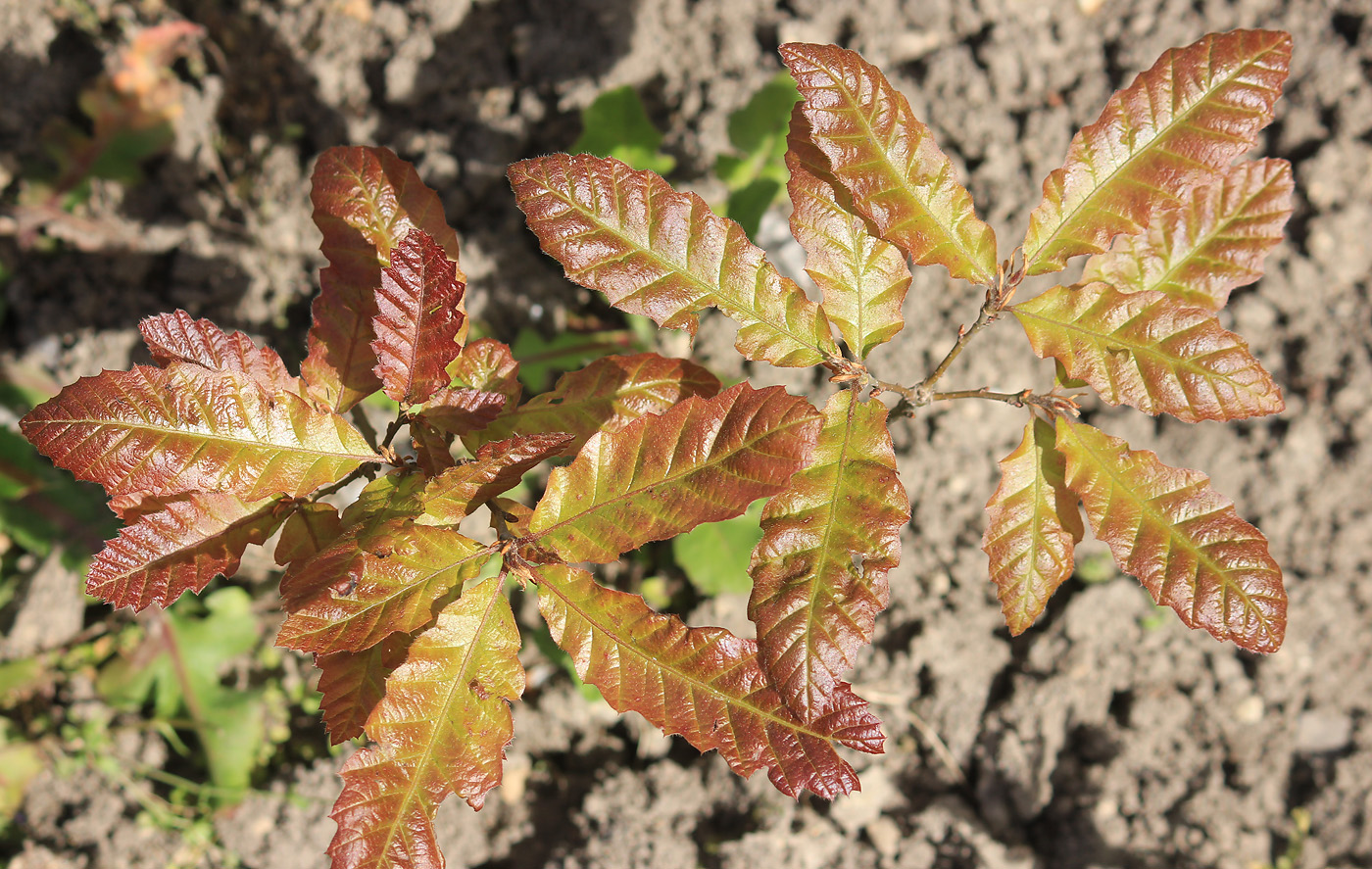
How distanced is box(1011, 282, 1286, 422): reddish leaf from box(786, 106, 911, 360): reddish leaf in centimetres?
22

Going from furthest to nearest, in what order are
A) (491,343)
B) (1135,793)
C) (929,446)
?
(929,446), (1135,793), (491,343)

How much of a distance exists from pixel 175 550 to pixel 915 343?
232 centimetres

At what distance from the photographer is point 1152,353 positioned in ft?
4.66

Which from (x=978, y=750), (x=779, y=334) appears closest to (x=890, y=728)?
(x=978, y=750)

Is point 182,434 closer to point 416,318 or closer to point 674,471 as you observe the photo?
Answer: point 416,318

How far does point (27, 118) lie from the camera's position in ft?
9.92

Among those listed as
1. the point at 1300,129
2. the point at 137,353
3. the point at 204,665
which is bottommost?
the point at 204,665

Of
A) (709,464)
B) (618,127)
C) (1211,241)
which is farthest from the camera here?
(618,127)

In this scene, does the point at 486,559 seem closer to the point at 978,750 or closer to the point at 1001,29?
the point at 978,750

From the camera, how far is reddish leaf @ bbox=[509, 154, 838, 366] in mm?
1412

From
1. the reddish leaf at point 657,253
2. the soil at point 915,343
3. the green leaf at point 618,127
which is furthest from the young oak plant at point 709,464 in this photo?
the soil at point 915,343

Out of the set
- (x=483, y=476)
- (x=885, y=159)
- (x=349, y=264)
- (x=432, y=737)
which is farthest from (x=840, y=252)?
(x=432, y=737)

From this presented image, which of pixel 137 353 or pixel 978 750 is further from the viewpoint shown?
pixel 137 353

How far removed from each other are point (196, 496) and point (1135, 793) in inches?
110
